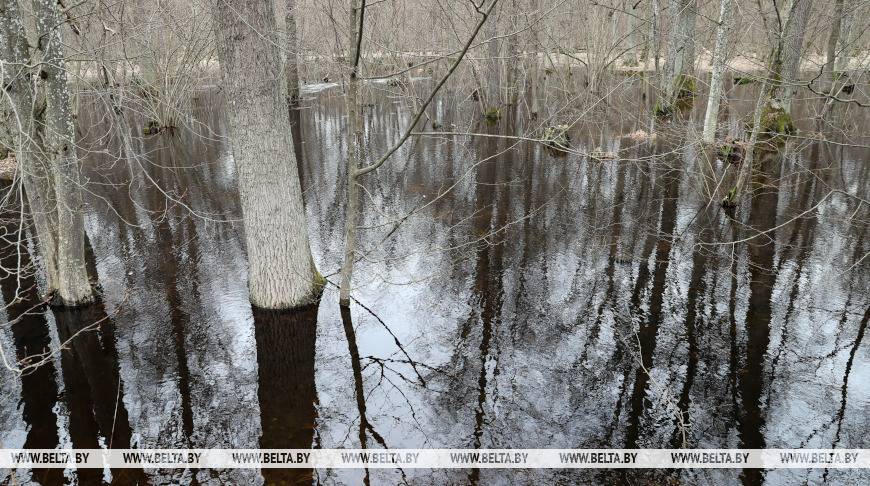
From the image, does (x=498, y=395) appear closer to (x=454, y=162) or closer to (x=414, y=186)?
(x=414, y=186)

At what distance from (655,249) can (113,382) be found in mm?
7711

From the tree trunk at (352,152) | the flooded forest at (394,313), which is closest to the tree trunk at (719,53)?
the flooded forest at (394,313)

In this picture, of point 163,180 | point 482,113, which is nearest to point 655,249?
point 163,180

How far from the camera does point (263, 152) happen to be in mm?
6508

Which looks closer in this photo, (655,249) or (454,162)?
(655,249)

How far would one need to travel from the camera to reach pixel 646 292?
25.0 ft

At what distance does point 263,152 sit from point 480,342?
3.35 m

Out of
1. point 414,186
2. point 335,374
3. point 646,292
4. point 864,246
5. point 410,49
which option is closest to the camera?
point 335,374

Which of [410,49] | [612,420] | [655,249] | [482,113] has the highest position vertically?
[410,49]

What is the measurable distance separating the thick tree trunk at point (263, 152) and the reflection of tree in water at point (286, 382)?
0.95ft

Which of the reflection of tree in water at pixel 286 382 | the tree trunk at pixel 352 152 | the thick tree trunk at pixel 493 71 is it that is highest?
the thick tree trunk at pixel 493 71

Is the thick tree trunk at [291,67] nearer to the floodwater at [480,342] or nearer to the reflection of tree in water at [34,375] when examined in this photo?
the floodwater at [480,342]

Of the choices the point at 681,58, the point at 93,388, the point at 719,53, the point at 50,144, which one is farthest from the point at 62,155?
the point at 681,58

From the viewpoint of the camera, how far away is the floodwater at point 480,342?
5.00 meters
